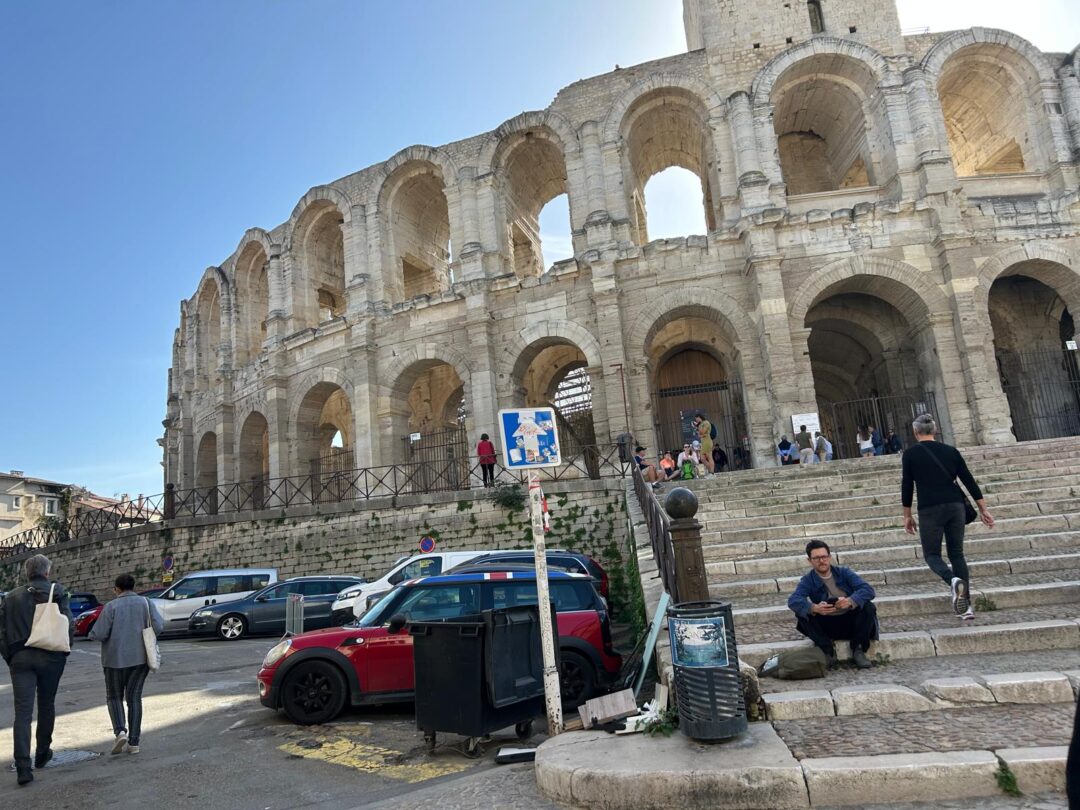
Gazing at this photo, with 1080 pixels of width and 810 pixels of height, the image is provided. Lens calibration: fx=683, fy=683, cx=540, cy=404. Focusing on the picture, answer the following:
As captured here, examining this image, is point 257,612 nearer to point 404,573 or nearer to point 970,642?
point 404,573

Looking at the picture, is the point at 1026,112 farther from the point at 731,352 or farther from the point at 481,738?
the point at 481,738

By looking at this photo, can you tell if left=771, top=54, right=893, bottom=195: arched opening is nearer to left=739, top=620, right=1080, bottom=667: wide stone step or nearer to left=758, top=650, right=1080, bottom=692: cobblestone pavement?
left=739, top=620, right=1080, bottom=667: wide stone step

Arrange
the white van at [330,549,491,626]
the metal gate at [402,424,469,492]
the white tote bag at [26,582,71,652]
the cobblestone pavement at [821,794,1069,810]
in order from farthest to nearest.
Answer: the metal gate at [402,424,469,492]
the white van at [330,549,491,626]
the white tote bag at [26,582,71,652]
the cobblestone pavement at [821,794,1069,810]

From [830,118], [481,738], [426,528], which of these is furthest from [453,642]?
[830,118]

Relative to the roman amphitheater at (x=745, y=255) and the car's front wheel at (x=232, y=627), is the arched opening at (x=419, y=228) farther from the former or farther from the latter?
the car's front wheel at (x=232, y=627)

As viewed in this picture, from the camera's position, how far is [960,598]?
5.41 m

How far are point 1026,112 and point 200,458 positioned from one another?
30.1m

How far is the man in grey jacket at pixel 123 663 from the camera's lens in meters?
5.90

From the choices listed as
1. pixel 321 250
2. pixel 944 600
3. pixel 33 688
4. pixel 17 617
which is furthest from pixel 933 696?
pixel 321 250

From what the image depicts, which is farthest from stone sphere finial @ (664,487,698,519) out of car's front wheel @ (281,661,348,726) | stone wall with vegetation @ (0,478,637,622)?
stone wall with vegetation @ (0,478,637,622)

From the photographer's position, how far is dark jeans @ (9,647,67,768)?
531 cm

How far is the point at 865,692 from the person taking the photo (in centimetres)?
423

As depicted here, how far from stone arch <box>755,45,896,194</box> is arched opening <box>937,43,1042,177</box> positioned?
2.36 meters

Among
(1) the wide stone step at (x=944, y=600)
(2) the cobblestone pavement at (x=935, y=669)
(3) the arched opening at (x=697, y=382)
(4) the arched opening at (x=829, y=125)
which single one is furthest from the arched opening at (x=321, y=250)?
(2) the cobblestone pavement at (x=935, y=669)
